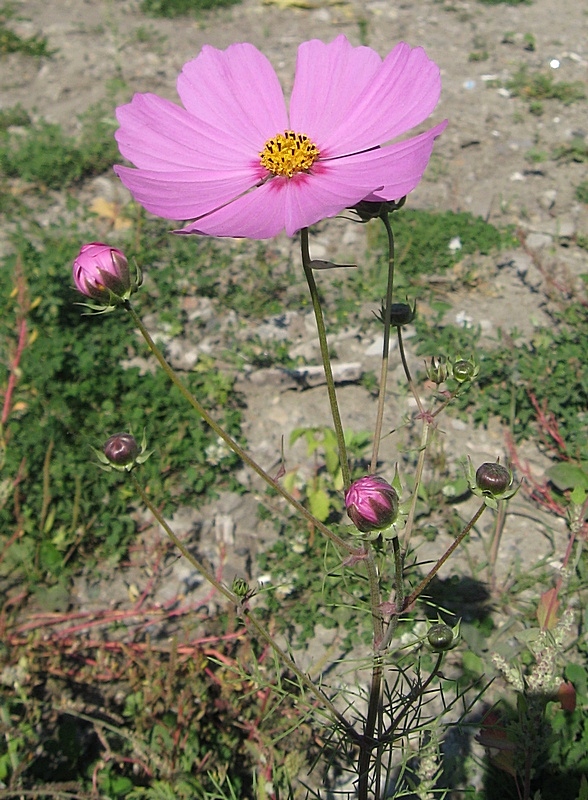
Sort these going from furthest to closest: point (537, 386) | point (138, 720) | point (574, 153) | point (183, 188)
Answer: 1. point (574, 153)
2. point (537, 386)
3. point (138, 720)
4. point (183, 188)

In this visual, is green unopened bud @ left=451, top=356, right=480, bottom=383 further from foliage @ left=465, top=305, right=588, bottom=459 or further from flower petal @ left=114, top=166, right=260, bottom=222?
foliage @ left=465, top=305, right=588, bottom=459

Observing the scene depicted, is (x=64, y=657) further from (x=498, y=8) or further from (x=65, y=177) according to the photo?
(x=498, y=8)

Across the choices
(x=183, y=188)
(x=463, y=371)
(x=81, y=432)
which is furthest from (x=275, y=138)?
(x=81, y=432)

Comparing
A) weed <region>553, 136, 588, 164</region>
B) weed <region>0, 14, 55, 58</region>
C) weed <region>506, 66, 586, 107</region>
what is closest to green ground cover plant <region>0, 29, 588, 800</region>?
weed <region>553, 136, 588, 164</region>

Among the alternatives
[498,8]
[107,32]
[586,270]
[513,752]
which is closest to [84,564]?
[513,752]

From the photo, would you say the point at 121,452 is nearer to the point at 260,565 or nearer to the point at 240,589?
the point at 240,589

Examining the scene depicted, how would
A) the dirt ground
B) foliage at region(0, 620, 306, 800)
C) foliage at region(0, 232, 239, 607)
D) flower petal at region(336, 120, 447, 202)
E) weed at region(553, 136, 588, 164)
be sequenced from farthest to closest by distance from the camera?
weed at region(553, 136, 588, 164), the dirt ground, foliage at region(0, 232, 239, 607), foliage at region(0, 620, 306, 800), flower petal at region(336, 120, 447, 202)
